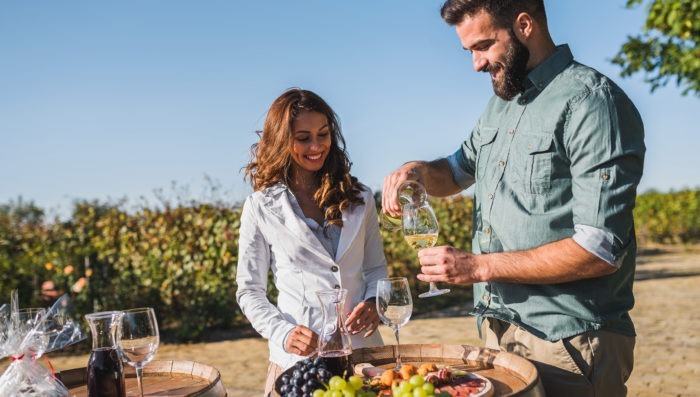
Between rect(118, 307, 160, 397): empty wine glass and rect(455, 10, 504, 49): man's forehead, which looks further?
rect(455, 10, 504, 49): man's forehead

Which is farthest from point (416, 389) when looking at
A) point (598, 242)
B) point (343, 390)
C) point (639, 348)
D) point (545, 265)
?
point (639, 348)

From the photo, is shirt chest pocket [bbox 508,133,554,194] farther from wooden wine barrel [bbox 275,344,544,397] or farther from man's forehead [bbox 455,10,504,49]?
wooden wine barrel [bbox 275,344,544,397]

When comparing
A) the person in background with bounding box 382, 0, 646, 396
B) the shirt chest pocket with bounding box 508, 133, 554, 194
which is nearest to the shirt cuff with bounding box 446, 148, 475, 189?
the person in background with bounding box 382, 0, 646, 396

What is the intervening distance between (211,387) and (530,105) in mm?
1671

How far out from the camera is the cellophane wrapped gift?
7.25 ft

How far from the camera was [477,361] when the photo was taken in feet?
8.37

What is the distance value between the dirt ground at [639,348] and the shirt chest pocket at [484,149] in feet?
12.7

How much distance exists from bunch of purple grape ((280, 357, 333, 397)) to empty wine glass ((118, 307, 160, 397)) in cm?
49

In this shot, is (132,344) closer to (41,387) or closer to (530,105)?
(41,387)

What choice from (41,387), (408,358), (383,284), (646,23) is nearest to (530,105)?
(383,284)

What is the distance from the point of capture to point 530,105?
2.65m

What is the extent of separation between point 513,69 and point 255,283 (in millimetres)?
1526

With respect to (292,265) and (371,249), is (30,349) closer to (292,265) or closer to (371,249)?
(292,265)

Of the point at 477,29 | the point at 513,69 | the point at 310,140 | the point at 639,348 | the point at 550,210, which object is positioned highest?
the point at 477,29
